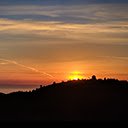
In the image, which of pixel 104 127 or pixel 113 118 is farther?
pixel 113 118

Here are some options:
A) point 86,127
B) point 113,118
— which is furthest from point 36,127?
point 113,118

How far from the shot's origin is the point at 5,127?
11681 cm

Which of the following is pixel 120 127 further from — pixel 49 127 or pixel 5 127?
pixel 5 127

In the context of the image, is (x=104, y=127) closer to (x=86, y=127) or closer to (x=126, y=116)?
(x=86, y=127)

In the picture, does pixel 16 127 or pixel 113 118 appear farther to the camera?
pixel 113 118

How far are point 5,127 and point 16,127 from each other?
2616 mm

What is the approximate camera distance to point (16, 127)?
389 ft

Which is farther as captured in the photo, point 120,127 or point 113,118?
point 113,118

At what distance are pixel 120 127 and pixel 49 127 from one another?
1433 cm

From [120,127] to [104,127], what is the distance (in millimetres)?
4012

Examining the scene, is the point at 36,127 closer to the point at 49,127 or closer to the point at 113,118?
the point at 49,127

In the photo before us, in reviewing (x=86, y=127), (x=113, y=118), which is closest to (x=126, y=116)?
(x=113, y=118)

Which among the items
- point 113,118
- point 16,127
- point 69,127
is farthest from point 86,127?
point 113,118

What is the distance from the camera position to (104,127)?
119 m
